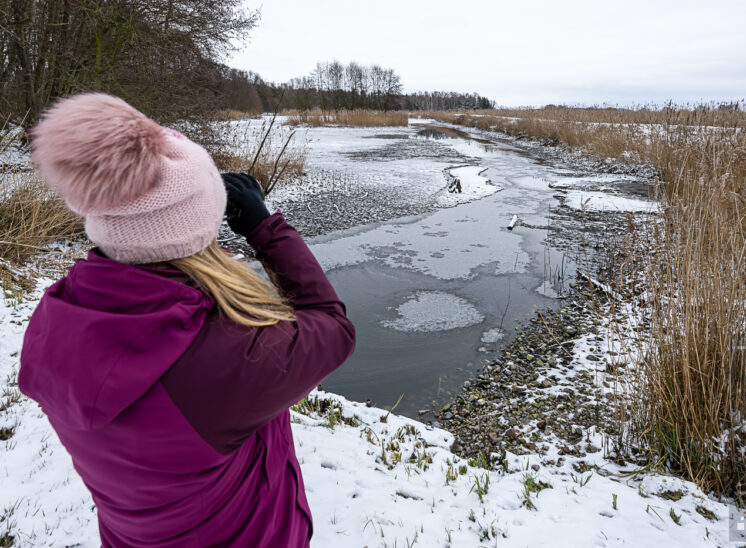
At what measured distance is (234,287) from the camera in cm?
96

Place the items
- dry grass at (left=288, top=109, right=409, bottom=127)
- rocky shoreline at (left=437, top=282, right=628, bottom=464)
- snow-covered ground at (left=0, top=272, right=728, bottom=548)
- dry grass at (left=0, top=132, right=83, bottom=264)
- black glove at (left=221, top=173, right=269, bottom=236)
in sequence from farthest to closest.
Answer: dry grass at (left=288, top=109, right=409, bottom=127) → dry grass at (left=0, top=132, right=83, bottom=264) → rocky shoreline at (left=437, top=282, right=628, bottom=464) → snow-covered ground at (left=0, top=272, right=728, bottom=548) → black glove at (left=221, top=173, right=269, bottom=236)

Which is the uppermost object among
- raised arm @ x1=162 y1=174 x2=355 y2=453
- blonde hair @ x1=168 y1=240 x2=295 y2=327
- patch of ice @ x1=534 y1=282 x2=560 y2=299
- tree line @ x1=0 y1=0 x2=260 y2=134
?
tree line @ x1=0 y1=0 x2=260 y2=134

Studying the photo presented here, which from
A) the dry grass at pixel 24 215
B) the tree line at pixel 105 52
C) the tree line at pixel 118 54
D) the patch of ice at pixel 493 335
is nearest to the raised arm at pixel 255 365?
the patch of ice at pixel 493 335

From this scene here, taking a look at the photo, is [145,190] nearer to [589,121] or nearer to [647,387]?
[647,387]

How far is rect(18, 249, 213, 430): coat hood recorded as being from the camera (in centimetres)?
77

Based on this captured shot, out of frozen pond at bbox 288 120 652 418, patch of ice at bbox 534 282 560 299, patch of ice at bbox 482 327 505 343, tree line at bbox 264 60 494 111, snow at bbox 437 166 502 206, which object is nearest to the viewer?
frozen pond at bbox 288 120 652 418

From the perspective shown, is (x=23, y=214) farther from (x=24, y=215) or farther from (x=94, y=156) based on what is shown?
(x=94, y=156)

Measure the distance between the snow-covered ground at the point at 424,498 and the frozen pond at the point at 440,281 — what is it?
3.70 feet

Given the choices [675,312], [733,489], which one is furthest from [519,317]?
[733,489]

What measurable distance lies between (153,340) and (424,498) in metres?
2.18

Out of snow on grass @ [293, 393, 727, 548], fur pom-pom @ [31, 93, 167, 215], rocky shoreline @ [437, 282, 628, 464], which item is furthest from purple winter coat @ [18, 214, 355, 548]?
rocky shoreline @ [437, 282, 628, 464]

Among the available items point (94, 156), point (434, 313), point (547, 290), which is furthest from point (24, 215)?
point (547, 290)

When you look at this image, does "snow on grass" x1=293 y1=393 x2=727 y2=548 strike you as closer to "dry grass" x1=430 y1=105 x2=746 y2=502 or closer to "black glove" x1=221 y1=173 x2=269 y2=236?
"dry grass" x1=430 y1=105 x2=746 y2=502

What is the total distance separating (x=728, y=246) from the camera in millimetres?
2840
